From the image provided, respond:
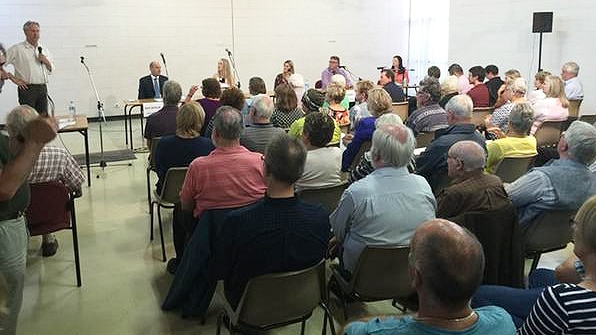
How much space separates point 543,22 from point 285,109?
6336 mm

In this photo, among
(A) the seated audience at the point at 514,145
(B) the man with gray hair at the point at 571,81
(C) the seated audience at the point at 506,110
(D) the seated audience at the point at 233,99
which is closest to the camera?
(A) the seated audience at the point at 514,145

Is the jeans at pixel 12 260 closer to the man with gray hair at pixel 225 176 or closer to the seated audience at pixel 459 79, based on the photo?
the man with gray hair at pixel 225 176

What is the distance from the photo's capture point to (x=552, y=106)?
5723 mm

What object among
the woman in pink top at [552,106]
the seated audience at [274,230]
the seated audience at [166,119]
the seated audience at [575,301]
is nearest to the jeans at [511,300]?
the seated audience at [575,301]

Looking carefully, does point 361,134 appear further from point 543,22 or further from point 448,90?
point 543,22

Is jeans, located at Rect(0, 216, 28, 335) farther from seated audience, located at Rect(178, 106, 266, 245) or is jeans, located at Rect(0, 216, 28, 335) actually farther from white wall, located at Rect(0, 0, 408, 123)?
white wall, located at Rect(0, 0, 408, 123)

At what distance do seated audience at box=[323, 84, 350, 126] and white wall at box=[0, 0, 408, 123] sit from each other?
247 inches

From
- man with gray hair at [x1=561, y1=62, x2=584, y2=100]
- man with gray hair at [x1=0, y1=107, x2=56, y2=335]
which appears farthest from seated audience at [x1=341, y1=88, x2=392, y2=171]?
man with gray hair at [x1=561, y1=62, x2=584, y2=100]

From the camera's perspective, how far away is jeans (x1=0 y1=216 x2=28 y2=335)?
7.40 feet

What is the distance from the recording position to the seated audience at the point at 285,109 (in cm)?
485

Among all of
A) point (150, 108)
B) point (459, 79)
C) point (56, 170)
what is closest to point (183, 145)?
point (56, 170)

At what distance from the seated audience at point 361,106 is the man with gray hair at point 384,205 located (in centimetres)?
258

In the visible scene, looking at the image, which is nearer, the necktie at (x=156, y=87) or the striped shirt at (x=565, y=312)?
the striped shirt at (x=565, y=312)

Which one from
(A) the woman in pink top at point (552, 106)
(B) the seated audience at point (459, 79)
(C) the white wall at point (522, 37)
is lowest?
(A) the woman in pink top at point (552, 106)
